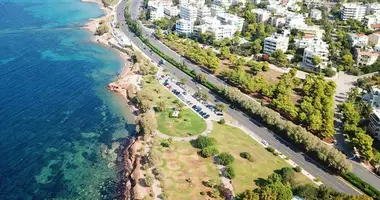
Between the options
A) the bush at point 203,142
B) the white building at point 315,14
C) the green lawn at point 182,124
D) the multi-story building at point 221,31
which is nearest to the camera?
the bush at point 203,142

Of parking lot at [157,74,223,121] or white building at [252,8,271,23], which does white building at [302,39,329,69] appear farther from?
white building at [252,8,271,23]

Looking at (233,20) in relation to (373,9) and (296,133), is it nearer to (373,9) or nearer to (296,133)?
(373,9)

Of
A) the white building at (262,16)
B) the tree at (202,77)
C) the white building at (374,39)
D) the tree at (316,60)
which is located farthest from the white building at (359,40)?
the tree at (202,77)

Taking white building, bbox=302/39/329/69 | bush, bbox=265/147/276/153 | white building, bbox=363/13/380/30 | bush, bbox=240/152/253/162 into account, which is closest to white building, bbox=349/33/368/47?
white building, bbox=302/39/329/69

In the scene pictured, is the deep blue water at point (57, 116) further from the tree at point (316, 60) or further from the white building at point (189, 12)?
the tree at point (316, 60)

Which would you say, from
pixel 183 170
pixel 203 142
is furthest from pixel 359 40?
pixel 183 170

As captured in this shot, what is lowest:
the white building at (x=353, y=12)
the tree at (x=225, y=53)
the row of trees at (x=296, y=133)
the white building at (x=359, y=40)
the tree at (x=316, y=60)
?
the row of trees at (x=296, y=133)

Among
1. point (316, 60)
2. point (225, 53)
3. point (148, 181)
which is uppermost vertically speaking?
point (316, 60)
